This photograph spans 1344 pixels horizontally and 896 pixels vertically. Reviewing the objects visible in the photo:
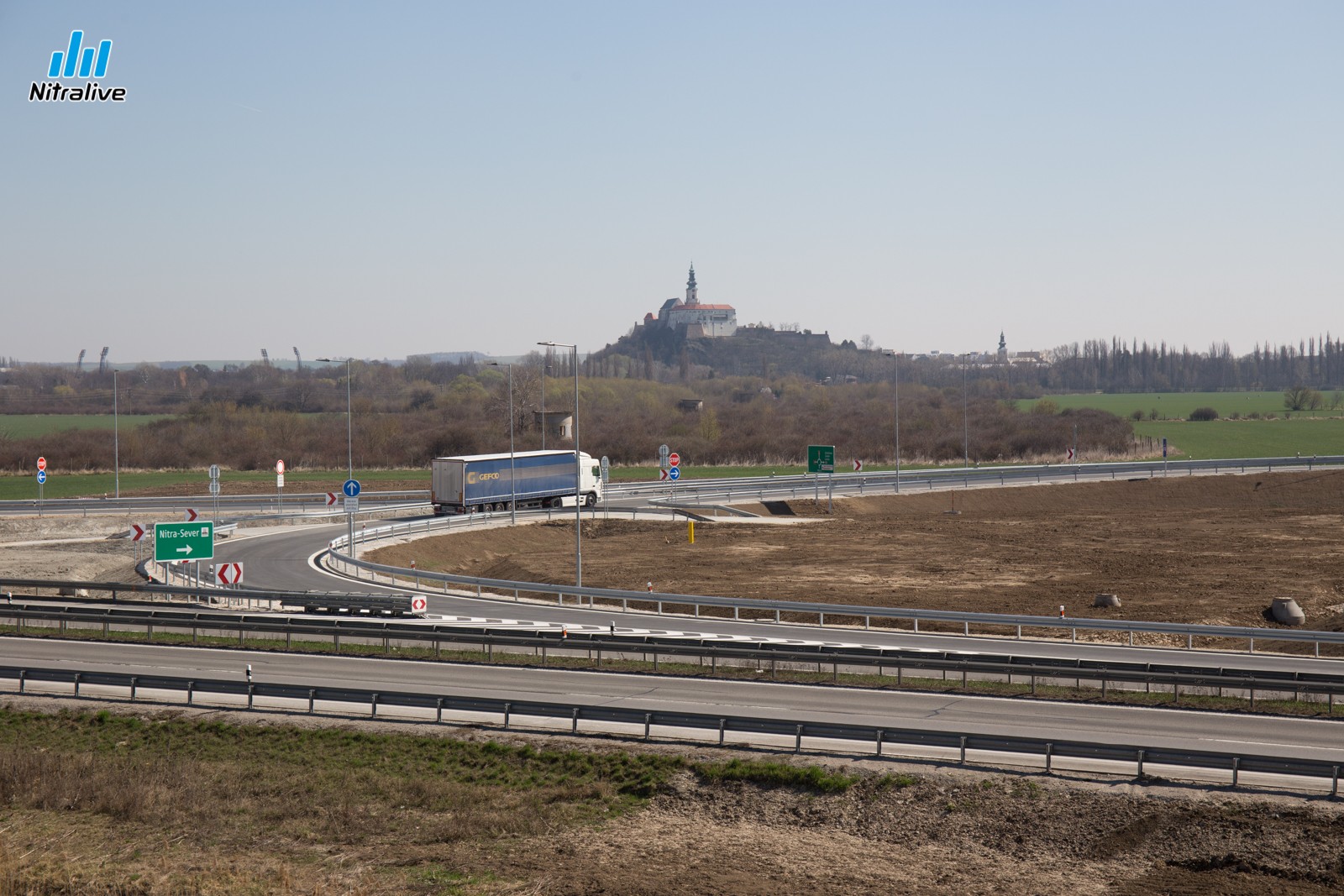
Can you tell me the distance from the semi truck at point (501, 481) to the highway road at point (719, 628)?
1318cm

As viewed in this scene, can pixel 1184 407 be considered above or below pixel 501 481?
above

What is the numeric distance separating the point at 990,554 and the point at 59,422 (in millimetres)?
135384

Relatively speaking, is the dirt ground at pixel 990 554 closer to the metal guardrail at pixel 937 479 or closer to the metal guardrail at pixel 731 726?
the metal guardrail at pixel 937 479

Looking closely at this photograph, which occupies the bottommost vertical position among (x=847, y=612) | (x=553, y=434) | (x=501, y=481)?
(x=847, y=612)

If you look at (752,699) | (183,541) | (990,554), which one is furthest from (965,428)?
(752,699)

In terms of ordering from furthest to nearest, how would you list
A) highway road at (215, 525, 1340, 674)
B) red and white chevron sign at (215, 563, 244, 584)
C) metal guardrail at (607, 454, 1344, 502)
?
1. metal guardrail at (607, 454, 1344, 502)
2. red and white chevron sign at (215, 563, 244, 584)
3. highway road at (215, 525, 1340, 674)

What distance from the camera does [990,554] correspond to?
48.4 meters

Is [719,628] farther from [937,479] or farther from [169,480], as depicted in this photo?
[169,480]

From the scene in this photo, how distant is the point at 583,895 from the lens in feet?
45.4

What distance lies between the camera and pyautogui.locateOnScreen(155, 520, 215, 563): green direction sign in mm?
34312

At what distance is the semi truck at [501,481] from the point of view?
58438 millimetres

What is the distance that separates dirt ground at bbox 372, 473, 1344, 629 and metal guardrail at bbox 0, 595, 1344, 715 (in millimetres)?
10284

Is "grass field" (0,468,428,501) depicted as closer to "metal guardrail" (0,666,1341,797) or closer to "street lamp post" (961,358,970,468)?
"street lamp post" (961,358,970,468)

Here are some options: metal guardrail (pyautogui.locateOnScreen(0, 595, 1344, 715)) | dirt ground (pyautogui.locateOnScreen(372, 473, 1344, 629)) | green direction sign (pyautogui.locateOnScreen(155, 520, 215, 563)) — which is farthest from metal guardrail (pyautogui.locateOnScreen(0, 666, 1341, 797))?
dirt ground (pyautogui.locateOnScreen(372, 473, 1344, 629))
